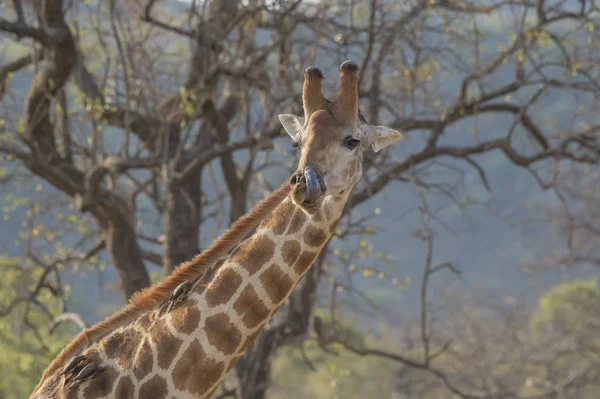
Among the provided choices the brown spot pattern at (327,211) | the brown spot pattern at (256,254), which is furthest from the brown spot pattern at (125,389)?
the brown spot pattern at (327,211)

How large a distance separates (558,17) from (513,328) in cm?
1758

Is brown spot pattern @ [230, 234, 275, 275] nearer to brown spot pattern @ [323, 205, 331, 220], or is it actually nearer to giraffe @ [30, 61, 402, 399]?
giraffe @ [30, 61, 402, 399]

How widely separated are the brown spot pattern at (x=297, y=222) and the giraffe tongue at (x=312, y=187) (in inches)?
19.2

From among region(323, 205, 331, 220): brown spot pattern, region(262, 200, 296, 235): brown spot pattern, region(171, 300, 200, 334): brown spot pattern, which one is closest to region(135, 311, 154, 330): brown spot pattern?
region(171, 300, 200, 334): brown spot pattern

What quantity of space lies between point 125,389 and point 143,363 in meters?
0.15

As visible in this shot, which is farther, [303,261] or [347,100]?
[303,261]

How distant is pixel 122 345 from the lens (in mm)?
4238

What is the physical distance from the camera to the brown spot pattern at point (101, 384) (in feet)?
13.5

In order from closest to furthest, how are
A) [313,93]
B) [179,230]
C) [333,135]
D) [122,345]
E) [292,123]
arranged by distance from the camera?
[333,135]
[313,93]
[122,345]
[292,123]
[179,230]

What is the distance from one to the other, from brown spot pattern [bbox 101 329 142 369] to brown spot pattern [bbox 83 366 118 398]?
6cm

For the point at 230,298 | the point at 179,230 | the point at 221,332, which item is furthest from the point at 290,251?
the point at 179,230

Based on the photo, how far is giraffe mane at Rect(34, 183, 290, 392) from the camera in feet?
13.9

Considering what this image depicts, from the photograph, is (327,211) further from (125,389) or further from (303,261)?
(125,389)

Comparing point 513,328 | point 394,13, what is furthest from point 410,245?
point 394,13
